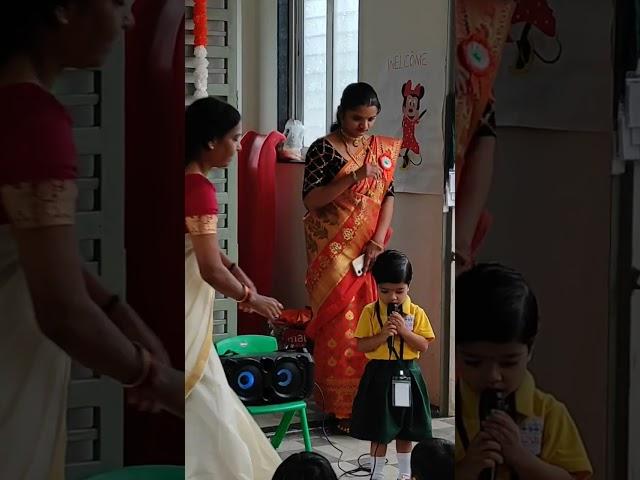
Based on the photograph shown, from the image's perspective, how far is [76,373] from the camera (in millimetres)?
609

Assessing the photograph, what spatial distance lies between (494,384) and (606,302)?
130 millimetres

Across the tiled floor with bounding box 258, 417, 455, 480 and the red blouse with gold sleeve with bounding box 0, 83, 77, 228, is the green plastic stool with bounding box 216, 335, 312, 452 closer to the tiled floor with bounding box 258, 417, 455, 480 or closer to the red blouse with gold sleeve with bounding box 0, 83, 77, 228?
the tiled floor with bounding box 258, 417, 455, 480

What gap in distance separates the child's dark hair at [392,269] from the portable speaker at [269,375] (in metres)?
0.31

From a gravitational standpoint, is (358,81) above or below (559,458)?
above

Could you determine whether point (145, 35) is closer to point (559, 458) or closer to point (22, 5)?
point (22, 5)

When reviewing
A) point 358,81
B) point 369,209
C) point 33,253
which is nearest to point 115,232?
point 33,253

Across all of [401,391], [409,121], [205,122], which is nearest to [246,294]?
[205,122]

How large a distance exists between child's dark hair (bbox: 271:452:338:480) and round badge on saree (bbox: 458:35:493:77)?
0.46 meters

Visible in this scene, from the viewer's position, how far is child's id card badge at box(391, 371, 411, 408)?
4.03ft

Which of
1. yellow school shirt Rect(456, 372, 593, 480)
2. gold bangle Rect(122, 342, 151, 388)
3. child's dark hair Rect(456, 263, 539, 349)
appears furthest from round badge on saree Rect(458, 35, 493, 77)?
gold bangle Rect(122, 342, 151, 388)

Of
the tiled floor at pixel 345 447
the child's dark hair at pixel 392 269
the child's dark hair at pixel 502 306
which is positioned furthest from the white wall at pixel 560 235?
the child's dark hair at pixel 392 269

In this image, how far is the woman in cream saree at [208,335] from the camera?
2.62ft

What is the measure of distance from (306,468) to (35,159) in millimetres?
537

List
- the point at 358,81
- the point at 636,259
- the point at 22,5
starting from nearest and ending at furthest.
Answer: the point at 22,5 → the point at 636,259 → the point at 358,81
